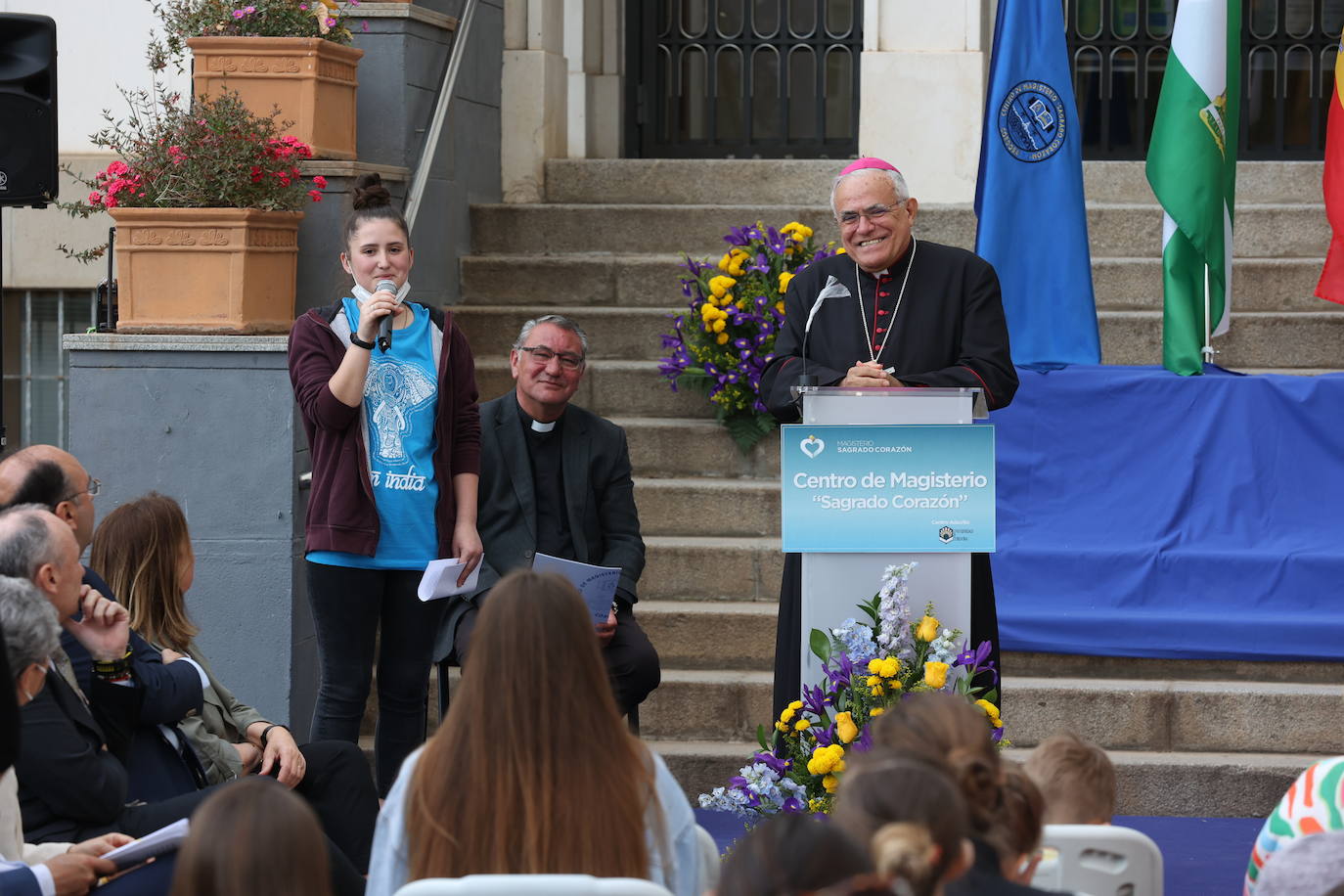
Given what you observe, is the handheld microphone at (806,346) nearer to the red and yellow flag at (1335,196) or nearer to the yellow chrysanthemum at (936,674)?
the yellow chrysanthemum at (936,674)

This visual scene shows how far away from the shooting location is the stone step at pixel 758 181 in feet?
25.5

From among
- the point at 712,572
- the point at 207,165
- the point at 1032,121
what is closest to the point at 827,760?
the point at 712,572

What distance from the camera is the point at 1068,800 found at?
9.86ft

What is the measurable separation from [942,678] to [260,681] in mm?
2529

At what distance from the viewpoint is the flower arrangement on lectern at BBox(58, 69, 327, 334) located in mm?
5699

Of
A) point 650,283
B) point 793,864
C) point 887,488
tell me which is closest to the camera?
point 793,864

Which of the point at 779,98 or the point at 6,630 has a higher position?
the point at 779,98

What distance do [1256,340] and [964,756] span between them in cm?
473

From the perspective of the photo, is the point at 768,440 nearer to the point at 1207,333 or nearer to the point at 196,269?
the point at 1207,333

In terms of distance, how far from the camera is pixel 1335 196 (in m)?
6.72

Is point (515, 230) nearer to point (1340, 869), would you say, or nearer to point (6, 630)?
point (6, 630)

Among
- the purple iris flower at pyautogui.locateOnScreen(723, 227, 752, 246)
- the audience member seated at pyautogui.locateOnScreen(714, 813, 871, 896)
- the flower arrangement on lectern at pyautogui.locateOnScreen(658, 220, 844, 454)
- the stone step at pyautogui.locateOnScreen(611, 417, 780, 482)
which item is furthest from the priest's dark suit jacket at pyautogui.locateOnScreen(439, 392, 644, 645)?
the audience member seated at pyautogui.locateOnScreen(714, 813, 871, 896)

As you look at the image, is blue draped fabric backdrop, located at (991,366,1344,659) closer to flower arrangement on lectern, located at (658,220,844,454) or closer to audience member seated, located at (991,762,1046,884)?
flower arrangement on lectern, located at (658,220,844,454)

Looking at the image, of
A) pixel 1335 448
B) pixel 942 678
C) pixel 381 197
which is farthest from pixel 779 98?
pixel 942 678
